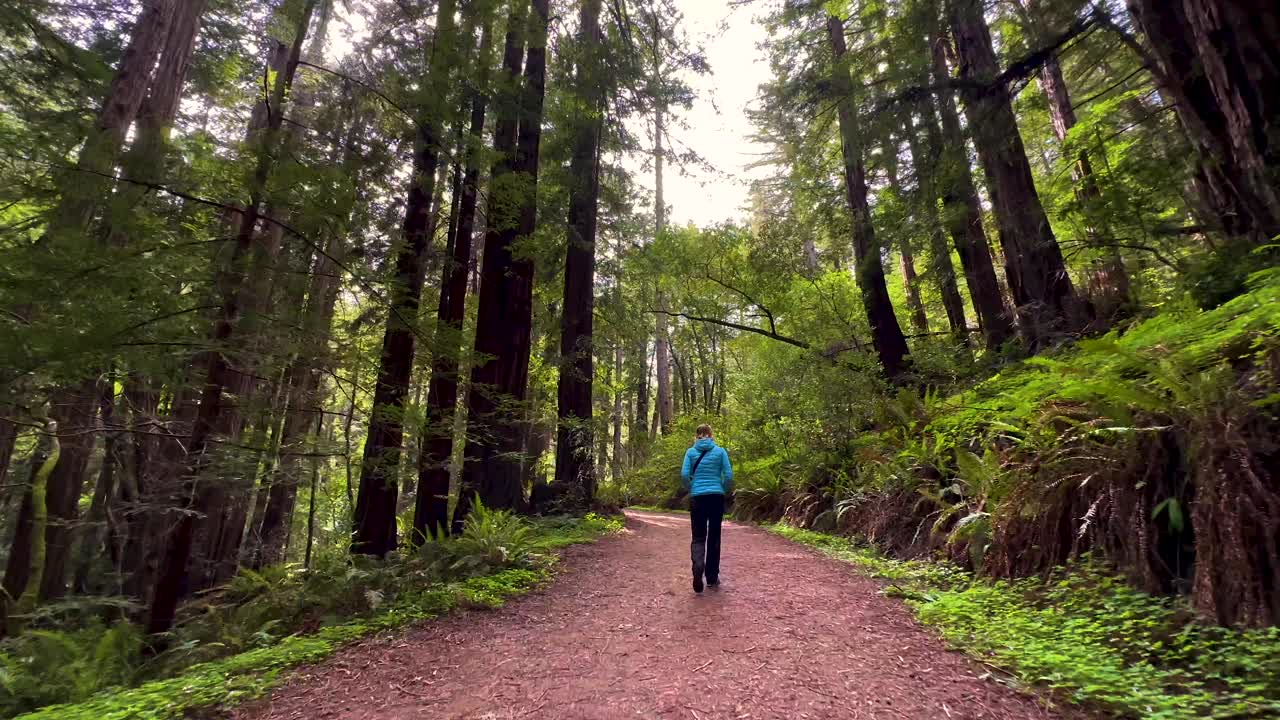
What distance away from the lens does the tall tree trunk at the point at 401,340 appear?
18.2ft

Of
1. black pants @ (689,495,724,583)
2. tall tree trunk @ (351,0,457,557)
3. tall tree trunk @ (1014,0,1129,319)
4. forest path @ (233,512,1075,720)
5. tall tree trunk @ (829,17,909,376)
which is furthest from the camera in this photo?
tall tree trunk @ (829,17,909,376)

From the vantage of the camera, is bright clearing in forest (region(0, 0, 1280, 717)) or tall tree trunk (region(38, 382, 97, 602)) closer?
bright clearing in forest (region(0, 0, 1280, 717))

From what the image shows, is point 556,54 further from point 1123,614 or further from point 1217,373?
point 1123,614

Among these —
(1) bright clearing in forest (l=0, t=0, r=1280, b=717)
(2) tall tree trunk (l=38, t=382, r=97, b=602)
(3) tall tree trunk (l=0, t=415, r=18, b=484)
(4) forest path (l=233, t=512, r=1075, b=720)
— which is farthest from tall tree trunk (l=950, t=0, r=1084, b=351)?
(2) tall tree trunk (l=38, t=382, r=97, b=602)

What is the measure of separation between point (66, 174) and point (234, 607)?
4.42m

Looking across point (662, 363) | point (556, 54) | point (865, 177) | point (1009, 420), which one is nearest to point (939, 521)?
point (1009, 420)

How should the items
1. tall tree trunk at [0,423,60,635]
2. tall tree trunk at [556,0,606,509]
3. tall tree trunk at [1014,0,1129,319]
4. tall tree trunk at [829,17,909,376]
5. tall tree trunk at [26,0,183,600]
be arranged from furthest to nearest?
tall tree trunk at [556,0,606,509], tall tree trunk at [829,17,909,376], tall tree trunk at [0,423,60,635], tall tree trunk at [1014,0,1129,319], tall tree trunk at [26,0,183,600]

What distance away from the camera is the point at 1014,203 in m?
7.52

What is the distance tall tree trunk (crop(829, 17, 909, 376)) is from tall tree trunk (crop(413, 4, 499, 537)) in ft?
19.5

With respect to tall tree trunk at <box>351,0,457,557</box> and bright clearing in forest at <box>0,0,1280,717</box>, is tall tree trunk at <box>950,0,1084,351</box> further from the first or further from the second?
tall tree trunk at <box>351,0,457,557</box>

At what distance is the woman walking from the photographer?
488cm

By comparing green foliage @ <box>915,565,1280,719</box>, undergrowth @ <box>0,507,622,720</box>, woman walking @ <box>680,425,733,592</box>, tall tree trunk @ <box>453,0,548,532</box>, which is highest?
tall tree trunk @ <box>453,0,548,532</box>

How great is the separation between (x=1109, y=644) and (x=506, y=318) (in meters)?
7.10

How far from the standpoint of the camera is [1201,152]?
473cm
